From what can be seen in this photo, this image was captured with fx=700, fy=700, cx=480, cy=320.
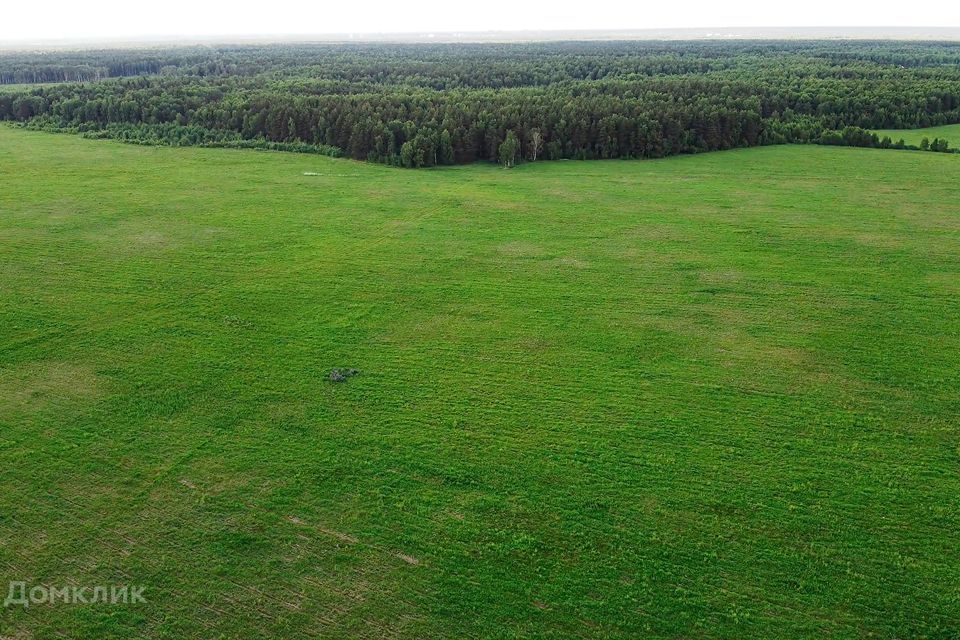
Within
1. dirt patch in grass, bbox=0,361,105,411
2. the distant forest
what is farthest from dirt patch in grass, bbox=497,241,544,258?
the distant forest

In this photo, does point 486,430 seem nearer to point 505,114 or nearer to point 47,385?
point 47,385

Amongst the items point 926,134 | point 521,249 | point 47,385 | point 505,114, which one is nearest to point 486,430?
point 47,385

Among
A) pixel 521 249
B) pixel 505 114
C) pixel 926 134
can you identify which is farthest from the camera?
pixel 926 134

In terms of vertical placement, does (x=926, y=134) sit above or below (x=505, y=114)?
below

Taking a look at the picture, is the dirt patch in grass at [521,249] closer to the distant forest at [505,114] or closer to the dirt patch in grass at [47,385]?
the dirt patch in grass at [47,385]

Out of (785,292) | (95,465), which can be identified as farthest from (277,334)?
(785,292)

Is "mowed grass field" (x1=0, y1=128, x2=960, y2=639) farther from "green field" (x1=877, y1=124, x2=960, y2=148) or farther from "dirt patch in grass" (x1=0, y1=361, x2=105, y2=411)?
"green field" (x1=877, y1=124, x2=960, y2=148)
